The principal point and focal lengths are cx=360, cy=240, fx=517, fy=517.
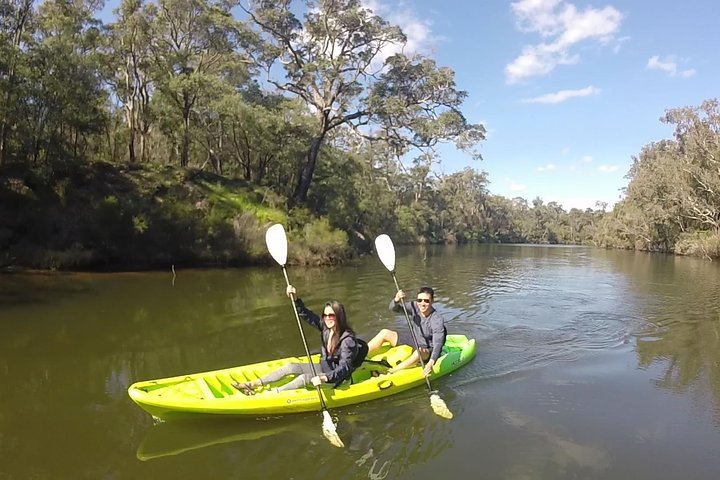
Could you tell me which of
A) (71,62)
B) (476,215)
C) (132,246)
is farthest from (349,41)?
(476,215)

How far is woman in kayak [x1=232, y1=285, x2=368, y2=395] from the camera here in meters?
5.87

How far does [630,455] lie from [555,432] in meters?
0.75

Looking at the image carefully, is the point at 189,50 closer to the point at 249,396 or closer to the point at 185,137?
the point at 185,137

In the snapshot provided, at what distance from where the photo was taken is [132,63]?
2352 centimetres

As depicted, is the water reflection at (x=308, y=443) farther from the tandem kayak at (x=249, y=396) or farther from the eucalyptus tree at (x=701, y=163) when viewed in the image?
the eucalyptus tree at (x=701, y=163)

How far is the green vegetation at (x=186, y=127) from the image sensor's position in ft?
58.8

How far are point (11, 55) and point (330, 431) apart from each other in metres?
17.8

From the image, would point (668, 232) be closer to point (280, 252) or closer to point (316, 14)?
point (316, 14)

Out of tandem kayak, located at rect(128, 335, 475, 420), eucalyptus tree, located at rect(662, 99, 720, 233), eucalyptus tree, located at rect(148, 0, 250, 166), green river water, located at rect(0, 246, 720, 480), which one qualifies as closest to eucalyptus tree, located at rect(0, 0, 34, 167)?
eucalyptus tree, located at rect(148, 0, 250, 166)

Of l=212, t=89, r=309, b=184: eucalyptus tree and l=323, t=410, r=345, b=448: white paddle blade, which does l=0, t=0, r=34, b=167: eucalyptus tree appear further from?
l=323, t=410, r=345, b=448: white paddle blade

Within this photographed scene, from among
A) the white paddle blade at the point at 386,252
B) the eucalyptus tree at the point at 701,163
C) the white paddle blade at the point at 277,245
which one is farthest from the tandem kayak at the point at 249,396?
the eucalyptus tree at the point at 701,163

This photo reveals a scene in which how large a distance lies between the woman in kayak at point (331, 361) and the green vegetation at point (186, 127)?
45.5 feet

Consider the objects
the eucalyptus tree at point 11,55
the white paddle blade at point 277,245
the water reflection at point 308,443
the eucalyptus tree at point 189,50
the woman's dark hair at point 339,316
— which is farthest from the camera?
the eucalyptus tree at point 189,50

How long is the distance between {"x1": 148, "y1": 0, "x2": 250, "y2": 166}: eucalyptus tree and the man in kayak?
56.7 ft
